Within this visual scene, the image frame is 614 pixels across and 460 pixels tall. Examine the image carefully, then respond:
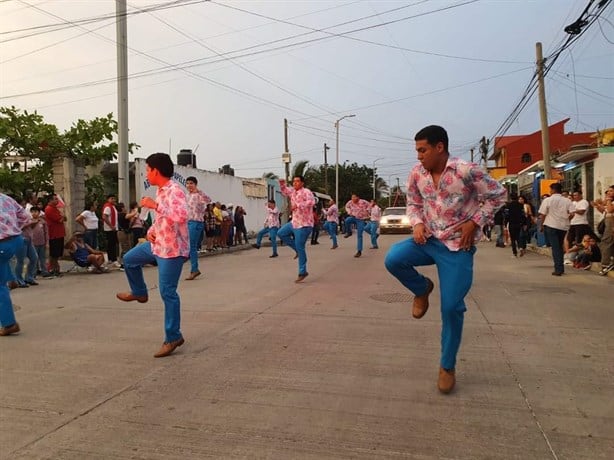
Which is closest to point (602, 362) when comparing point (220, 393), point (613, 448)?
point (613, 448)

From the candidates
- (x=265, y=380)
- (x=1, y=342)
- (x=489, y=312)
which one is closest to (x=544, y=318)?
(x=489, y=312)

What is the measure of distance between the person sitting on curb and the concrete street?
4203 mm

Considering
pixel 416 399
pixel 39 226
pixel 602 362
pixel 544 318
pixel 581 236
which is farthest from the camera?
pixel 581 236

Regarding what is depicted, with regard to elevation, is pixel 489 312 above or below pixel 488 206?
below

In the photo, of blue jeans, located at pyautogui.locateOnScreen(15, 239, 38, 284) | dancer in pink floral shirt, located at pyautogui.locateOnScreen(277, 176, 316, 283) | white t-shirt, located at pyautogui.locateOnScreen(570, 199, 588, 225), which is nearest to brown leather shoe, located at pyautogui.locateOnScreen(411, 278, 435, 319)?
dancer in pink floral shirt, located at pyautogui.locateOnScreen(277, 176, 316, 283)

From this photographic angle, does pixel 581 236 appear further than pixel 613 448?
Yes

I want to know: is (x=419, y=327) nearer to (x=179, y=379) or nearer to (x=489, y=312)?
(x=489, y=312)

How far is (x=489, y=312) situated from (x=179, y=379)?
13.6 feet

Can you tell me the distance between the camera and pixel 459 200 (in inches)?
150

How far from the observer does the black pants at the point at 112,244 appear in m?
13.2

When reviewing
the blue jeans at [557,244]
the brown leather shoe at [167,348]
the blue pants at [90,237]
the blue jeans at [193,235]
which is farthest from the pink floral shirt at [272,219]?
the brown leather shoe at [167,348]

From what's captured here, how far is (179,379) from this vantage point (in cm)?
427

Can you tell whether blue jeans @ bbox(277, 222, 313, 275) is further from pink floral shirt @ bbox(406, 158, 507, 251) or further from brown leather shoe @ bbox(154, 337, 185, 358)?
pink floral shirt @ bbox(406, 158, 507, 251)

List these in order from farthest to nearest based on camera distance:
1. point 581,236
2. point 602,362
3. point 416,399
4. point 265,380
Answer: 1. point 581,236
2. point 602,362
3. point 265,380
4. point 416,399
